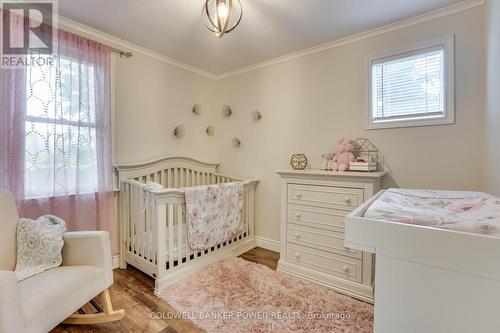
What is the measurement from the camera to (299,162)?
8.40 ft

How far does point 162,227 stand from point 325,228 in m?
1.44

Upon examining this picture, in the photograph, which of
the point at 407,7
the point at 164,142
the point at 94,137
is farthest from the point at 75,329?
the point at 407,7

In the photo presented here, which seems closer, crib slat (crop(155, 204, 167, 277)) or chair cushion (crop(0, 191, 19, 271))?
chair cushion (crop(0, 191, 19, 271))

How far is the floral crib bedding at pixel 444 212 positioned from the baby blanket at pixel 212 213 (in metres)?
1.54

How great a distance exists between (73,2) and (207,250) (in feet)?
7.87

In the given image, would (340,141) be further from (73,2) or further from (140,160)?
(73,2)

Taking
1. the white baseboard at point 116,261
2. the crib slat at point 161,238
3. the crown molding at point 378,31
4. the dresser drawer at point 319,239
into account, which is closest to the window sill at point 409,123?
the crown molding at point 378,31

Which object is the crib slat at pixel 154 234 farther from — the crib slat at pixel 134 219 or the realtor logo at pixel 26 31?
the realtor logo at pixel 26 31

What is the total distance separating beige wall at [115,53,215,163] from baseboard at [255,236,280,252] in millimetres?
1406

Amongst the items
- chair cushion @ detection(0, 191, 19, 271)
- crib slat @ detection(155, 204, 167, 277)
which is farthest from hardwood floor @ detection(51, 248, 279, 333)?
chair cushion @ detection(0, 191, 19, 271)

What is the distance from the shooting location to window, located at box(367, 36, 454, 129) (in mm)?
1897

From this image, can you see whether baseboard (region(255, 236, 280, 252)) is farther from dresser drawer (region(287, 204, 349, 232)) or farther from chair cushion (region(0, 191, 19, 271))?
chair cushion (region(0, 191, 19, 271))

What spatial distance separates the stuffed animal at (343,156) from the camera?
2152 millimetres

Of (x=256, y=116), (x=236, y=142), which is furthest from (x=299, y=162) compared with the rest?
(x=236, y=142)
